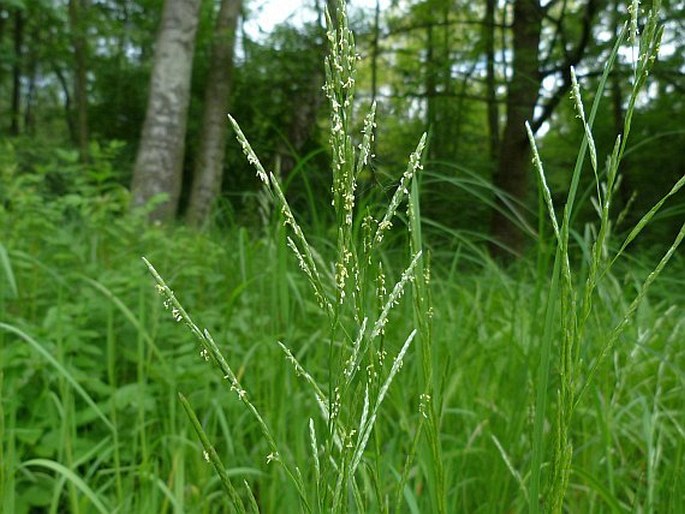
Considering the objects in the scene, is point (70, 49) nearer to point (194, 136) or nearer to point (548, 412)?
point (194, 136)

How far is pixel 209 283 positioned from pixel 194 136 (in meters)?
12.2

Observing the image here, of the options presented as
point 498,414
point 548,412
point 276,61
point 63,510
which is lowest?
point 63,510

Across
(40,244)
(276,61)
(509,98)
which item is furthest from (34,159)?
(40,244)

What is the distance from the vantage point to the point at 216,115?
9.19 m

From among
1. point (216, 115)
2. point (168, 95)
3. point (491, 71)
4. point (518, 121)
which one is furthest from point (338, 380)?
point (491, 71)

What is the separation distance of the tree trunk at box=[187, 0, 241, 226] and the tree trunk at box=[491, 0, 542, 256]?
3348 mm

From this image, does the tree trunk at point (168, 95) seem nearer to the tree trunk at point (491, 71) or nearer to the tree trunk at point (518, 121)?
the tree trunk at point (518, 121)

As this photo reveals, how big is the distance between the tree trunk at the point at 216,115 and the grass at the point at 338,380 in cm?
567

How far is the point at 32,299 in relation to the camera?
7.57ft

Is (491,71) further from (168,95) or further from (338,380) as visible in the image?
(338,380)

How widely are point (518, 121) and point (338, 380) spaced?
9341mm

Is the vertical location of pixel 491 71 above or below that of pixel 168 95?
above

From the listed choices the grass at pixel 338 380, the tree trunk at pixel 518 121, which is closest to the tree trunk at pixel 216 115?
the tree trunk at pixel 518 121

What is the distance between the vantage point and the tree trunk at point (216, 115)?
8.79m
